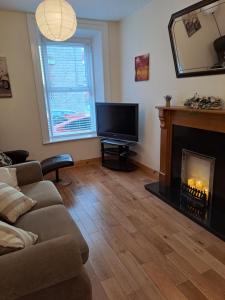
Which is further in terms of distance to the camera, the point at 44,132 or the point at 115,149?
the point at 115,149

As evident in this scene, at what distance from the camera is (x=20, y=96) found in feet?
11.1

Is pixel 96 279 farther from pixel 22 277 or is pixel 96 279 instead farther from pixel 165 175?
pixel 165 175

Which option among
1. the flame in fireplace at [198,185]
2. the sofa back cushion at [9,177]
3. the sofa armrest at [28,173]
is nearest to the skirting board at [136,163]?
the flame in fireplace at [198,185]

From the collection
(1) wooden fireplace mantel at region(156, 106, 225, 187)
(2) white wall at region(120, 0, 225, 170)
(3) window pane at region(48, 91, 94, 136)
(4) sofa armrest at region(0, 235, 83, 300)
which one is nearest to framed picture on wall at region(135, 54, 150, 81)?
(2) white wall at region(120, 0, 225, 170)

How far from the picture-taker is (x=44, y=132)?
366 cm

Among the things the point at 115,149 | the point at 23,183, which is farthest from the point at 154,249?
the point at 115,149

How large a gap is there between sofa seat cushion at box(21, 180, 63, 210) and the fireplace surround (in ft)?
4.43

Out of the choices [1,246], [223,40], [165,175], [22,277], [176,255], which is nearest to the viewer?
[22,277]

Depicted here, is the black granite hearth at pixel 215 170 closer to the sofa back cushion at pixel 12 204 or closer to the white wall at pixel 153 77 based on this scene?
the white wall at pixel 153 77

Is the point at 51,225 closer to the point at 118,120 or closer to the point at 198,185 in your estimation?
the point at 198,185

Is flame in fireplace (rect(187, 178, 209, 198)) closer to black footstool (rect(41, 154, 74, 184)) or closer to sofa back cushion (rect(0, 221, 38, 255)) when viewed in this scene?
black footstool (rect(41, 154, 74, 184))

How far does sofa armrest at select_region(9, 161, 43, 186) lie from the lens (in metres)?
2.17

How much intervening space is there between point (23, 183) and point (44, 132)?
164 cm

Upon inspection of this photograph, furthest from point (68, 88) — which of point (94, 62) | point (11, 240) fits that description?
point (11, 240)
